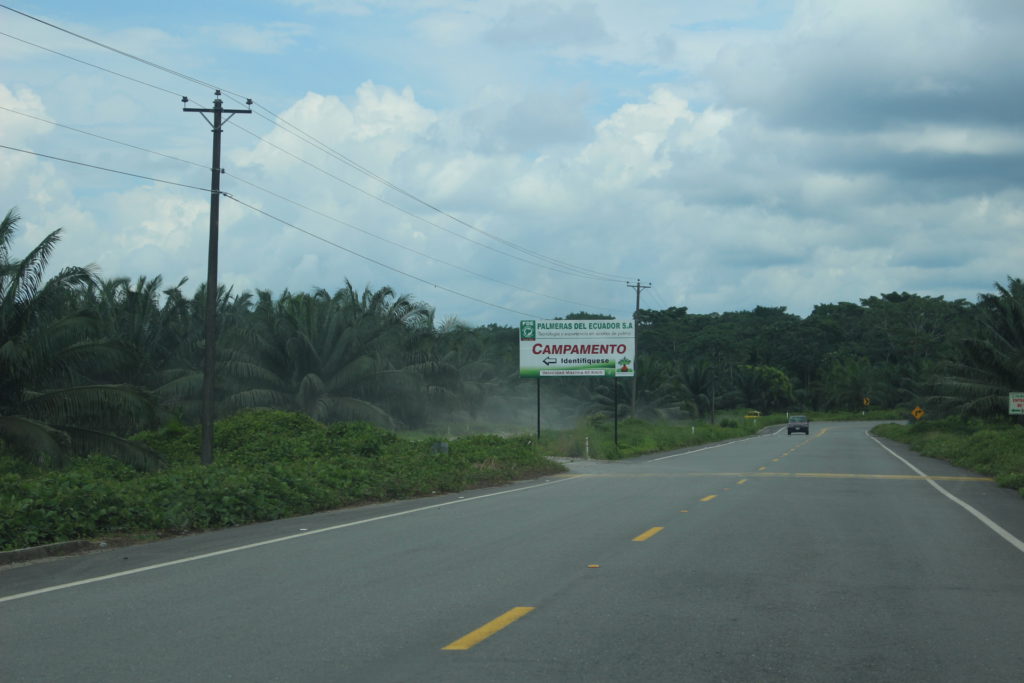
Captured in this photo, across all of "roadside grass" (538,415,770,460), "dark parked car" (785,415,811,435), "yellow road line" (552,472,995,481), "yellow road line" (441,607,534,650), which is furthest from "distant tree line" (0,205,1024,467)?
"yellow road line" (441,607,534,650)

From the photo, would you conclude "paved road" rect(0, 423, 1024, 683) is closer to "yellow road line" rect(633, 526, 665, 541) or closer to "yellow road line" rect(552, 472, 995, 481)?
"yellow road line" rect(633, 526, 665, 541)

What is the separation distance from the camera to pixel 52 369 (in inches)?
938

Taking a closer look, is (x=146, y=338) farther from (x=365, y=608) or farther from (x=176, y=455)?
(x=365, y=608)

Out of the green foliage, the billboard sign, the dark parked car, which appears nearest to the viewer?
the green foliage

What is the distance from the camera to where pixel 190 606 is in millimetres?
8633

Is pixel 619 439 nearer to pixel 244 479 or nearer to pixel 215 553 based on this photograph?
pixel 244 479

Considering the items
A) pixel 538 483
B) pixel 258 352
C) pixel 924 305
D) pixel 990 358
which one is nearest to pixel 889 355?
pixel 924 305

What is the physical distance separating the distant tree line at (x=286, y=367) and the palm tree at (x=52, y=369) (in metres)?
0.03

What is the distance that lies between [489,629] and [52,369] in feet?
63.8

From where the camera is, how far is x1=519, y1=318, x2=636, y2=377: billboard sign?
44.7m

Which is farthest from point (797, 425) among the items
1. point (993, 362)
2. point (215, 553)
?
point (215, 553)

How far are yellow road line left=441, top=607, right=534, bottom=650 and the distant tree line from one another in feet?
52.7

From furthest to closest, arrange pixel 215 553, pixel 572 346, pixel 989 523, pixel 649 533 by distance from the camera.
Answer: pixel 572 346, pixel 989 523, pixel 649 533, pixel 215 553

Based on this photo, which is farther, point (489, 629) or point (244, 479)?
point (244, 479)
